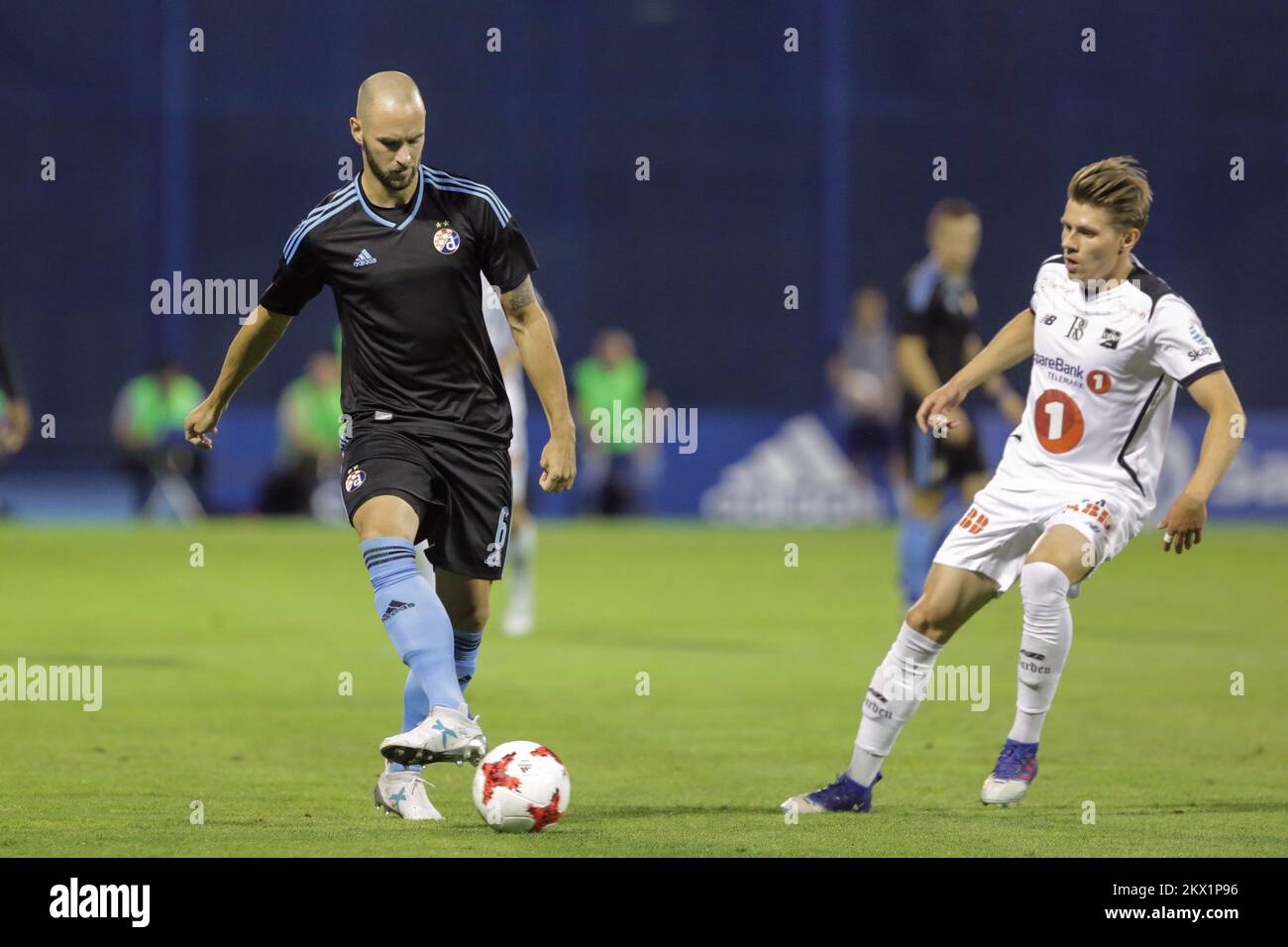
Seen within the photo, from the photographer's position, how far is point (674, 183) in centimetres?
2684

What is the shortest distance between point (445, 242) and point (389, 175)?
0.28m

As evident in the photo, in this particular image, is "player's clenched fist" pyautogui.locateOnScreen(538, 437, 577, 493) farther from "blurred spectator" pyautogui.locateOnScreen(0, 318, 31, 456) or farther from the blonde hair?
"blurred spectator" pyautogui.locateOnScreen(0, 318, 31, 456)

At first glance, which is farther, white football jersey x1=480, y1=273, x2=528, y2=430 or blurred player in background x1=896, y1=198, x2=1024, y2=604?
blurred player in background x1=896, y1=198, x2=1024, y2=604

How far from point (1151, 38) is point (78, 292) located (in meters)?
14.5

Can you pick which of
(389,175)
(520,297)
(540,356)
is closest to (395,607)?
(540,356)

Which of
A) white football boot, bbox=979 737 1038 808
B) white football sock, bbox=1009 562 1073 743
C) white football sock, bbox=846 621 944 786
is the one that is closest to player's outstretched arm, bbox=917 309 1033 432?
white football sock, bbox=1009 562 1073 743

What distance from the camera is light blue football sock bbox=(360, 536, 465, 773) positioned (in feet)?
19.8

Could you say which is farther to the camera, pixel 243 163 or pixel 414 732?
pixel 243 163

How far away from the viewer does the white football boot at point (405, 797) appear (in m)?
6.53

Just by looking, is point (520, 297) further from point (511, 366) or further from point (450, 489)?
point (511, 366)

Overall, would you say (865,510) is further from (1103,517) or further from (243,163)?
(1103,517)

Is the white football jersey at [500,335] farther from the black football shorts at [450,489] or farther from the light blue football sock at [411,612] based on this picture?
the light blue football sock at [411,612]
